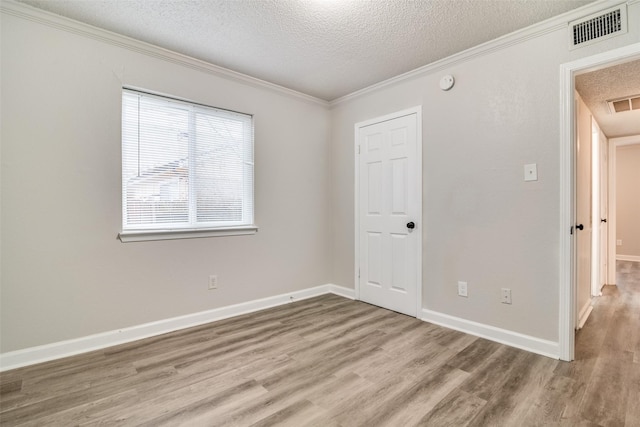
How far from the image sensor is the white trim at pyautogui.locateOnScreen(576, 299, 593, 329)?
2989mm

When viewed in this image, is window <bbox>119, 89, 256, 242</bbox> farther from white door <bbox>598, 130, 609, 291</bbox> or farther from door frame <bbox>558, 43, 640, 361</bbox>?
white door <bbox>598, 130, 609, 291</bbox>

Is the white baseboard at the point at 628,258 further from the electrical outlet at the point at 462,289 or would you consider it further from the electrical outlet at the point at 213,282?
the electrical outlet at the point at 213,282

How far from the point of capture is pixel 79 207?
2.43m

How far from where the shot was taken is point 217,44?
267cm

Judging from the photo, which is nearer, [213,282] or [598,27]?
[598,27]

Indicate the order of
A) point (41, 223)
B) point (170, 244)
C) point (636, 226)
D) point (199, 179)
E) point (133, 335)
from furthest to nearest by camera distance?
point (636, 226) → point (199, 179) → point (170, 244) → point (133, 335) → point (41, 223)

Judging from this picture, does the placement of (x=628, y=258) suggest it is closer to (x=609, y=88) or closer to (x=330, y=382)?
(x=609, y=88)

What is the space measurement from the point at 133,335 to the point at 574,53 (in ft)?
13.4

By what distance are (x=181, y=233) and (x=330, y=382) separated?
1.85 metres

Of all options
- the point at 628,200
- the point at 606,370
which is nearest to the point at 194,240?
the point at 606,370

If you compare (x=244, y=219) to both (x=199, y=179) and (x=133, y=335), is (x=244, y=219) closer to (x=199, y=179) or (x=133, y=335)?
(x=199, y=179)

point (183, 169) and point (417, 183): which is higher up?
point (183, 169)

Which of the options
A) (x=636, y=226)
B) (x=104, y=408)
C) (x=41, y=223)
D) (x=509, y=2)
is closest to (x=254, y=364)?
(x=104, y=408)

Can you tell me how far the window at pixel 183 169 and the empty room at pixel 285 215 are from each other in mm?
18
